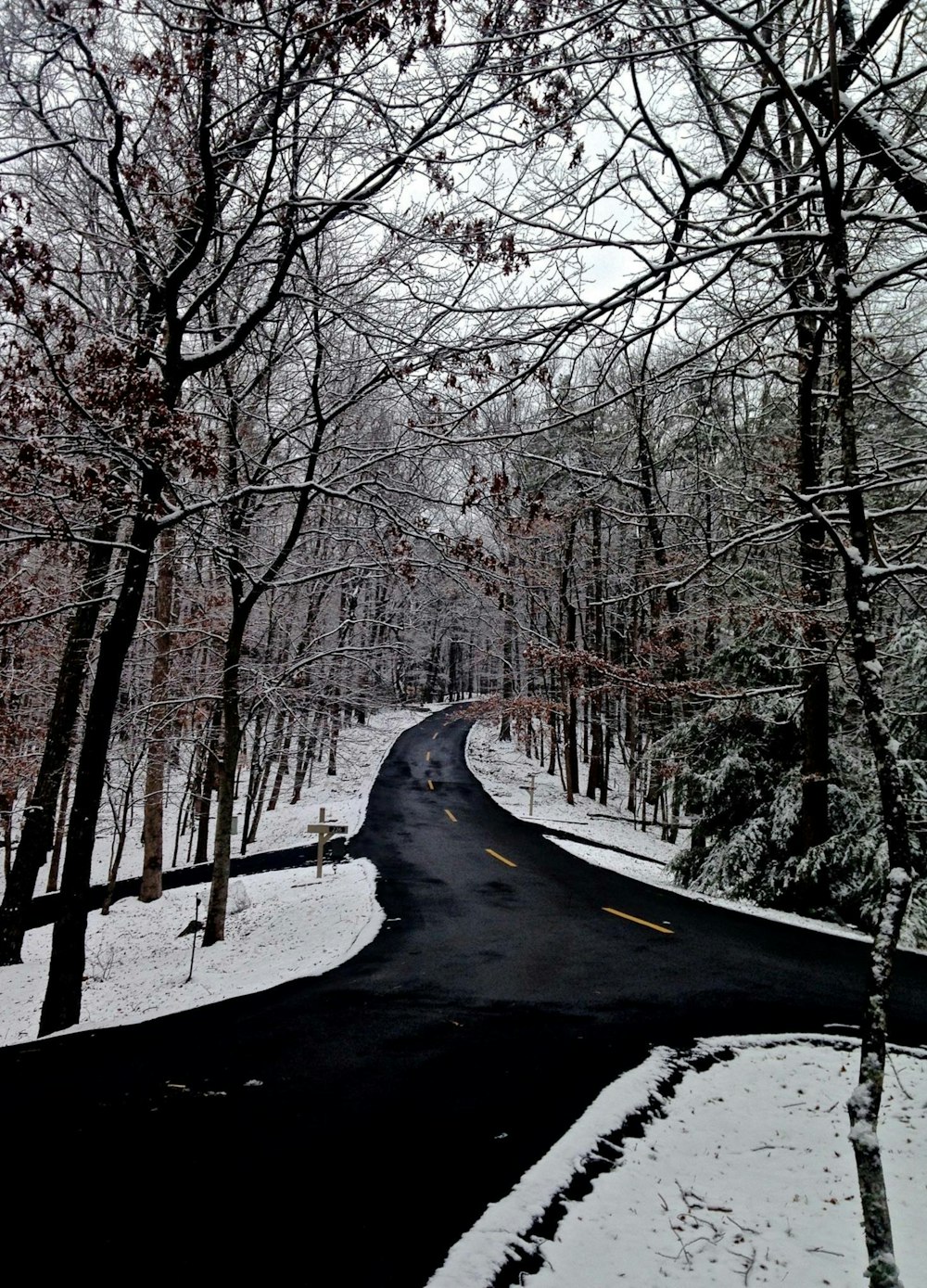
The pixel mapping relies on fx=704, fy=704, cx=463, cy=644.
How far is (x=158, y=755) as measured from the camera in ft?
51.8

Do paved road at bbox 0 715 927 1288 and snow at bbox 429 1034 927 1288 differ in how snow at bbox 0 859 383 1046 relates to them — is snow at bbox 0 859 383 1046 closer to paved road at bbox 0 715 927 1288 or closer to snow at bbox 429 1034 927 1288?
paved road at bbox 0 715 927 1288

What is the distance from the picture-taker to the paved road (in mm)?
3416

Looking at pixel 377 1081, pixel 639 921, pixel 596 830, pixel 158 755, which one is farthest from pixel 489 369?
pixel 596 830

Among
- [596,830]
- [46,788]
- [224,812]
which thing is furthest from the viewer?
[596,830]

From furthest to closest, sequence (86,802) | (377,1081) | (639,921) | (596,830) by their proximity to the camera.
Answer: (596,830)
(639,921)
(86,802)
(377,1081)

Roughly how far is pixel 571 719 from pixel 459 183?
18.2 metres

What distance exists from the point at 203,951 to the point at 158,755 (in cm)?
627

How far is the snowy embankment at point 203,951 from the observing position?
28.1 feet

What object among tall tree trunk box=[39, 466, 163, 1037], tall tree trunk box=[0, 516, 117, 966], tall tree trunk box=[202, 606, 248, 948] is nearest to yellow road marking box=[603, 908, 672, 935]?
tall tree trunk box=[202, 606, 248, 948]

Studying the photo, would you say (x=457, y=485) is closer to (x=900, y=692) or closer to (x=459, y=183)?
(x=459, y=183)

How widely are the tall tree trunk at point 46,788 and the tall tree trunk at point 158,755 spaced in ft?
5.75

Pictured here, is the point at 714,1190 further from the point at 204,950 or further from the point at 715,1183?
the point at 204,950

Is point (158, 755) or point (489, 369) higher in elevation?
point (489, 369)

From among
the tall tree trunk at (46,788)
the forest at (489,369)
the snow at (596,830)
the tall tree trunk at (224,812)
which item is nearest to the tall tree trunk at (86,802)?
the forest at (489,369)
